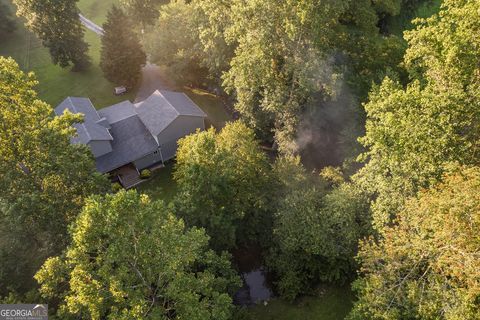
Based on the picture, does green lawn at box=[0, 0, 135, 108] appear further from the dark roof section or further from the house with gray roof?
the dark roof section

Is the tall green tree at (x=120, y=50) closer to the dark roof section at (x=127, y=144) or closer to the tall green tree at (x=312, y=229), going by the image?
the dark roof section at (x=127, y=144)

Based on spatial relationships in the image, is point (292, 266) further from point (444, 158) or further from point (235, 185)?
point (444, 158)

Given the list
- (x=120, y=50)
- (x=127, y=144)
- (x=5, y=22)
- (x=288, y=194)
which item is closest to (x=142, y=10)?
(x=120, y=50)

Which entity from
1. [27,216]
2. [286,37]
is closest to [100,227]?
[27,216]

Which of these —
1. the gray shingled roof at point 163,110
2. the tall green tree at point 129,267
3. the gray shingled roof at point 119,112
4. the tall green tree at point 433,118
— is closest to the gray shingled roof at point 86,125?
the gray shingled roof at point 119,112

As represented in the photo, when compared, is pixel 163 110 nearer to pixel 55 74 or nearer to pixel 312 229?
pixel 312 229

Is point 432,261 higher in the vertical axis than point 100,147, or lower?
higher
